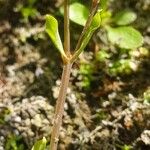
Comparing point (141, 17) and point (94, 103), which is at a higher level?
point (141, 17)

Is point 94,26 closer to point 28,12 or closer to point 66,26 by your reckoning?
point 66,26

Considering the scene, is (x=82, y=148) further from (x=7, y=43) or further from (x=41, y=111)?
(x=7, y=43)

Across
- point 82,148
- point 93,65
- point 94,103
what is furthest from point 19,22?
point 82,148

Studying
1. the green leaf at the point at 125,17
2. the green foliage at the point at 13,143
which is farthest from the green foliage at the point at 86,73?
the green foliage at the point at 13,143

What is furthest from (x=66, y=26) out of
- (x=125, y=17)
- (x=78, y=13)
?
(x=125, y=17)

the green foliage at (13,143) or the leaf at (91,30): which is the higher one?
the leaf at (91,30)

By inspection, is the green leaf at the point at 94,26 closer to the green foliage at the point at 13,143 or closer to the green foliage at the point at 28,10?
the green foliage at the point at 13,143

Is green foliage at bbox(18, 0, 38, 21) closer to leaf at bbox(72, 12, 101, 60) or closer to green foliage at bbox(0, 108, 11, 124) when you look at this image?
green foliage at bbox(0, 108, 11, 124)
